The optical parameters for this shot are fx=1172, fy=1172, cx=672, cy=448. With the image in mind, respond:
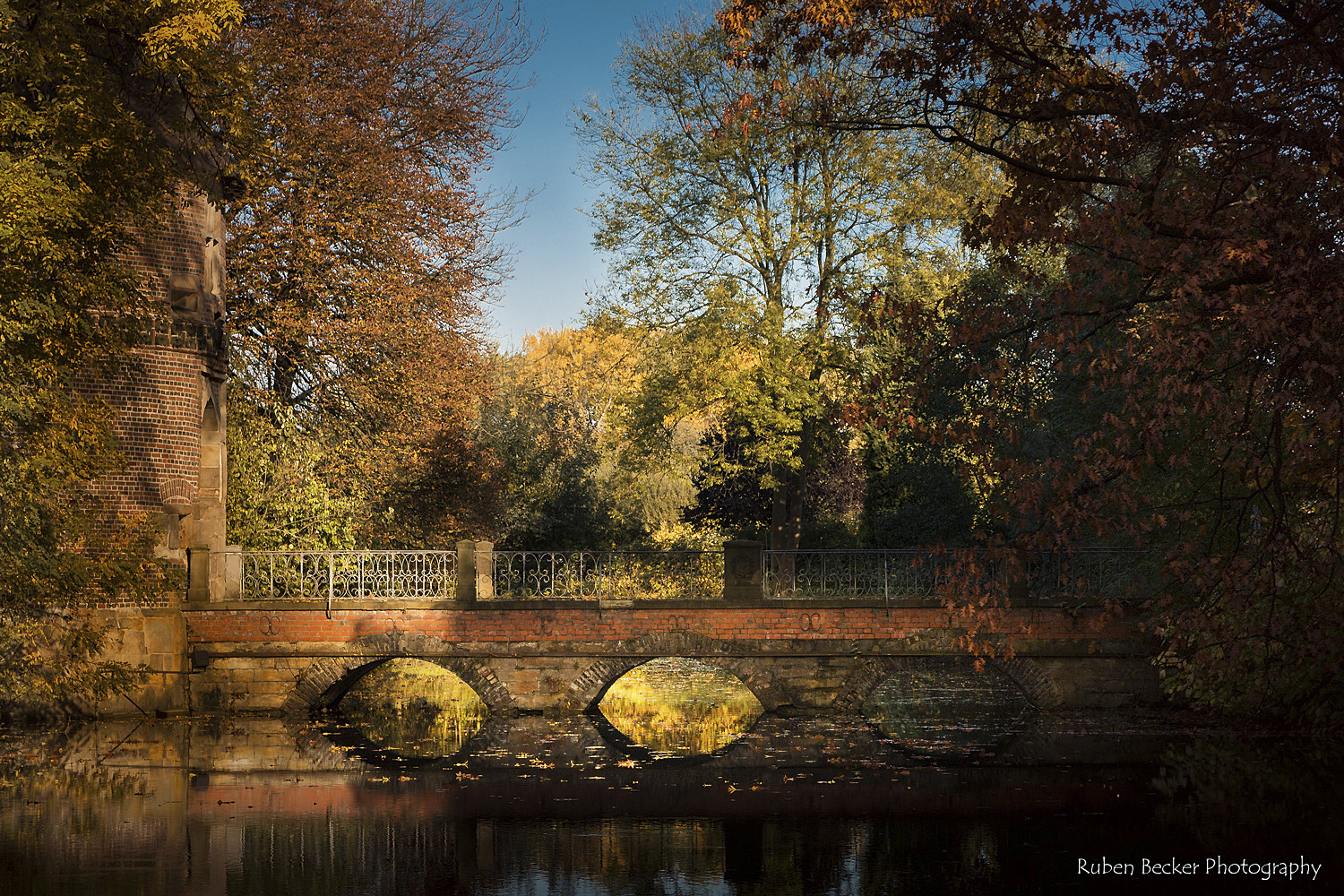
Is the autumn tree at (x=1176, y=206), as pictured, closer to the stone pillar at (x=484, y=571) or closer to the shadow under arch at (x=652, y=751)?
the shadow under arch at (x=652, y=751)

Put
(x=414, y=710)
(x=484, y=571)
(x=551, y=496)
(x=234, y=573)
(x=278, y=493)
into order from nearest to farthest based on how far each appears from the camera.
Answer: (x=484, y=571) < (x=234, y=573) < (x=414, y=710) < (x=278, y=493) < (x=551, y=496)

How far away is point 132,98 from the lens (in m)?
16.5

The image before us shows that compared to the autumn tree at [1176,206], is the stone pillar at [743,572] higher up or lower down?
lower down

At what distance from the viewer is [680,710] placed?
62.9ft

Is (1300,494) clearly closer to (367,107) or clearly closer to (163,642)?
(163,642)

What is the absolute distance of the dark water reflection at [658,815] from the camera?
7.94 meters

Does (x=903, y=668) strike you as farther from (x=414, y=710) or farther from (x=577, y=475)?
(x=577, y=475)

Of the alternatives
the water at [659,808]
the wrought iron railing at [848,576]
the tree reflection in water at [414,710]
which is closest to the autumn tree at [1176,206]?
the water at [659,808]

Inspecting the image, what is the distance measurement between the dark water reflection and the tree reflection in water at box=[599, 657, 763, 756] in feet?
2.54

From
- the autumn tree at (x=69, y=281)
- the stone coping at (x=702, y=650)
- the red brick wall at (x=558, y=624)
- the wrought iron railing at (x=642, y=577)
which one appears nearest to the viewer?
the autumn tree at (x=69, y=281)

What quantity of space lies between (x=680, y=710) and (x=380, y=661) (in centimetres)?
495

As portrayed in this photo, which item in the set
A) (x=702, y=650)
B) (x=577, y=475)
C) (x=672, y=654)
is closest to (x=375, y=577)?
(x=672, y=654)

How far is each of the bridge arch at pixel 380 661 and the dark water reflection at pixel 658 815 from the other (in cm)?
210

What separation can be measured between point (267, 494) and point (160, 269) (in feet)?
16.3
